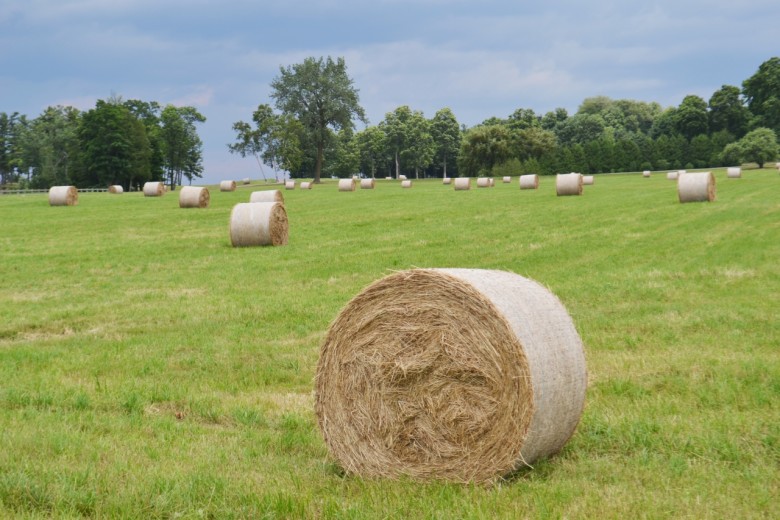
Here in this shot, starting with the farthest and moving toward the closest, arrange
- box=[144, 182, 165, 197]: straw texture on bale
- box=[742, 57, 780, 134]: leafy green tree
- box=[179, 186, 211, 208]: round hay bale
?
box=[742, 57, 780, 134]: leafy green tree, box=[144, 182, 165, 197]: straw texture on bale, box=[179, 186, 211, 208]: round hay bale

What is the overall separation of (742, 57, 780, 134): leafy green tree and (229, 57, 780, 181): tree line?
0.52 feet

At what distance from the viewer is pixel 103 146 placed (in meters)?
105

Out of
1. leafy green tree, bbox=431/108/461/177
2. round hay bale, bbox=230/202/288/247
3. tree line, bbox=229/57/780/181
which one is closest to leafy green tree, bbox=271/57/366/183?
tree line, bbox=229/57/780/181

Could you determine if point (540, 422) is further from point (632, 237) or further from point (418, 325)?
point (632, 237)

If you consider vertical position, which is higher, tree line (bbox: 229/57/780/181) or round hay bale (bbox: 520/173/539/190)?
tree line (bbox: 229/57/780/181)

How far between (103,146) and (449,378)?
106 meters

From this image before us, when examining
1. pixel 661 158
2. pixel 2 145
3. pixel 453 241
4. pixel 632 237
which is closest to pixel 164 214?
pixel 453 241

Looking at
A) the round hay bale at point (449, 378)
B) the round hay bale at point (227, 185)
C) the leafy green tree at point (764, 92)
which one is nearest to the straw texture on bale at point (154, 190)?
the round hay bale at point (227, 185)

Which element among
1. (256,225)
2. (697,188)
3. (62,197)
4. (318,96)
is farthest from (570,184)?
(318,96)

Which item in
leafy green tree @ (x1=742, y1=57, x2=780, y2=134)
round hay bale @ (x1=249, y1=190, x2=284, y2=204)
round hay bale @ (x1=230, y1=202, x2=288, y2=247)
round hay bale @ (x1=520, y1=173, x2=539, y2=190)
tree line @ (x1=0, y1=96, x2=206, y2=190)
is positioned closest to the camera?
round hay bale @ (x1=230, y1=202, x2=288, y2=247)

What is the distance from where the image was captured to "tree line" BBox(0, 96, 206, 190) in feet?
349

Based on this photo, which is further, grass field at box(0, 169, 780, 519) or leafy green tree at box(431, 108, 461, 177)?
leafy green tree at box(431, 108, 461, 177)

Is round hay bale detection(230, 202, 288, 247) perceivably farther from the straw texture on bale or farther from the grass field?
the straw texture on bale

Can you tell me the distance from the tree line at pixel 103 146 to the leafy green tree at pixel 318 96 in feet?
60.8
